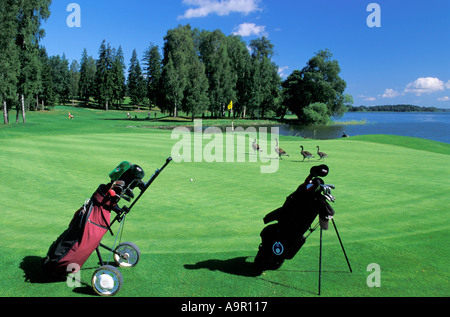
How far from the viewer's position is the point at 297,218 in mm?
4770

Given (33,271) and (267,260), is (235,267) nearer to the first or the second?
(267,260)

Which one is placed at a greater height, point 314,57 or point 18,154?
point 314,57

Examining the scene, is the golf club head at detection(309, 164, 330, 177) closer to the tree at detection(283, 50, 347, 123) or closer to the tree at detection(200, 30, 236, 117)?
the tree at detection(200, 30, 236, 117)

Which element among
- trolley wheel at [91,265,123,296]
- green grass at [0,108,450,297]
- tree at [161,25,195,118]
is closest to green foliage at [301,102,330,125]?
tree at [161,25,195,118]

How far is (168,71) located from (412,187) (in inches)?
2426

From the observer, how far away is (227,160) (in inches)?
714

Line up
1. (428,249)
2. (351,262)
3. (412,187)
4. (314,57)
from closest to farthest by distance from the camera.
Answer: (351,262)
(428,249)
(412,187)
(314,57)

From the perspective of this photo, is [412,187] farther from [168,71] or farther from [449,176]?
[168,71]

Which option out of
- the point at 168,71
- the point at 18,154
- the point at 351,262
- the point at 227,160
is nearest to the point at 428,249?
the point at 351,262

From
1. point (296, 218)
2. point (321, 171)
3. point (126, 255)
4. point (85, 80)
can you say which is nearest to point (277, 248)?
point (296, 218)

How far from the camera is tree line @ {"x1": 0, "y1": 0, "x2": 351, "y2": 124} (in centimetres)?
4553

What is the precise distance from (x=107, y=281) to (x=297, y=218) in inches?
119
